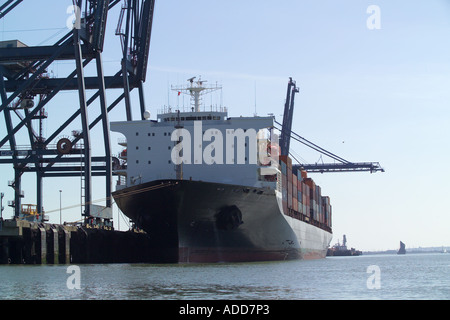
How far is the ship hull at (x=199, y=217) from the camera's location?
34.5 meters

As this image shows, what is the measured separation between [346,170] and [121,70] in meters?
56.3

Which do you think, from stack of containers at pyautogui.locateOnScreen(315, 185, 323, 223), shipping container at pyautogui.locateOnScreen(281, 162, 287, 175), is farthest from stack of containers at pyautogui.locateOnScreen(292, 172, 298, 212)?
stack of containers at pyautogui.locateOnScreen(315, 185, 323, 223)

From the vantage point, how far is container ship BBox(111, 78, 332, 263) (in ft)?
114

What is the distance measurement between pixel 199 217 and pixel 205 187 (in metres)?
1.64

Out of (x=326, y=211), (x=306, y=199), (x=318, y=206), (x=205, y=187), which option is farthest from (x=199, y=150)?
(x=326, y=211)

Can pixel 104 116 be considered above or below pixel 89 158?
above

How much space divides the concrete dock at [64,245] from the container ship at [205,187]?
220cm

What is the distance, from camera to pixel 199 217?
35.0 m

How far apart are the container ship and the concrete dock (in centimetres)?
220

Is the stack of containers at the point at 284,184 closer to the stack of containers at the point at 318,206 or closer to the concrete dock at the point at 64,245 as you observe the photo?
the concrete dock at the point at 64,245

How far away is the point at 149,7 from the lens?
171 ft

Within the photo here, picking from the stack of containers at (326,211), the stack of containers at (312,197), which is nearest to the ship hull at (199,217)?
the stack of containers at (312,197)

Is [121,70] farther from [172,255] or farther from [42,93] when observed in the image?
[172,255]
